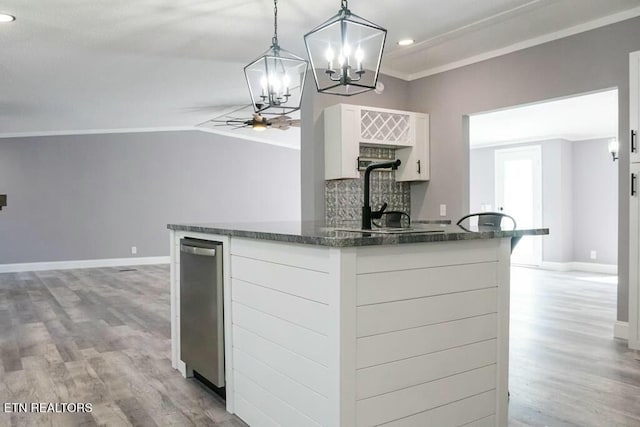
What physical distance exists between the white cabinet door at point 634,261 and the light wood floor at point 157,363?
0.15 meters

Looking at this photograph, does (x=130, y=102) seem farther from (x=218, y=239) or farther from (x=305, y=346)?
(x=305, y=346)

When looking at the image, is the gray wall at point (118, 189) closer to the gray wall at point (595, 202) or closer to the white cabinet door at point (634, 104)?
the gray wall at point (595, 202)

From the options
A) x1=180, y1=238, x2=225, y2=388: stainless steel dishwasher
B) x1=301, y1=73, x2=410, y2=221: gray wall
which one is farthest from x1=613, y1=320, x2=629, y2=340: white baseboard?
x1=180, y1=238, x2=225, y2=388: stainless steel dishwasher

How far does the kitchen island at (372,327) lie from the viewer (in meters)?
1.62

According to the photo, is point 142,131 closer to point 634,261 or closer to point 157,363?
point 157,363

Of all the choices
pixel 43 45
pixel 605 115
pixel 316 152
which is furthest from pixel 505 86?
pixel 43 45

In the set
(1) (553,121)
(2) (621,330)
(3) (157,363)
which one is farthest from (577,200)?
(3) (157,363)

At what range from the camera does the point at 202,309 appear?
255cm

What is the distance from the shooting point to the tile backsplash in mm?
4668

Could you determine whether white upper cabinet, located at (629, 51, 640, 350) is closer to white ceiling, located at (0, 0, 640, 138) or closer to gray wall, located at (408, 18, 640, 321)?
gray wall, located at (408, 18, 640, 321)

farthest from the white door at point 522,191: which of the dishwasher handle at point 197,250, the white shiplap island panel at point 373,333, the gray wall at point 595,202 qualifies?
the dishwasher handle at point 197,250

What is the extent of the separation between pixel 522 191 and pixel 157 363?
7477 mm

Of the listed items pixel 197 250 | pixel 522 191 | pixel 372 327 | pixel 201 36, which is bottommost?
pixel 372 327

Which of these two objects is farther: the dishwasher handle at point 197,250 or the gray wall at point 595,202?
the gray wall at point 595,202
